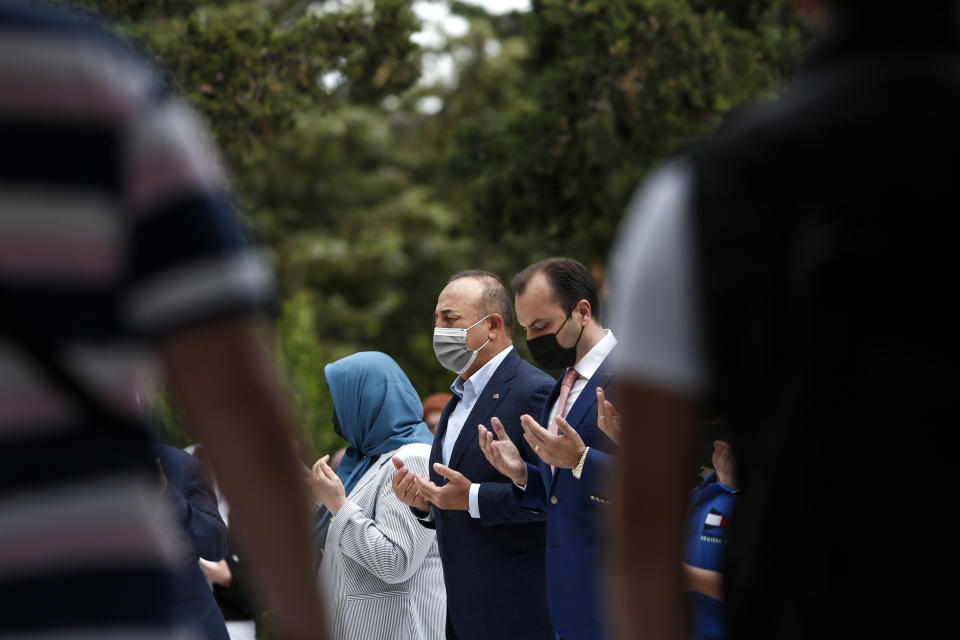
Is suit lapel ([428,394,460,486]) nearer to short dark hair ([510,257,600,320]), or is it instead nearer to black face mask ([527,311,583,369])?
black face mask ([527,311,583,369])

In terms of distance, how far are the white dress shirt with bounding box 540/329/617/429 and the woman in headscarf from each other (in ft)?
3.38

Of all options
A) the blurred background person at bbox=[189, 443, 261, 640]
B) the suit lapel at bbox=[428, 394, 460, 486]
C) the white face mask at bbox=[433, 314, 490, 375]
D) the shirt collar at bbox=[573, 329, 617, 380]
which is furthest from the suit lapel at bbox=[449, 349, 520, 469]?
the blurred background person at bbox=[189, 443, 261, 640]

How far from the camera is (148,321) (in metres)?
1.41

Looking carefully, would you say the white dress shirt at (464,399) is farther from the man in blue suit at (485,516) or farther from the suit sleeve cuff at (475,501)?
the suit sleeve cuff at (475,501)

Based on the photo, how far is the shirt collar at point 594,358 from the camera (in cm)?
541

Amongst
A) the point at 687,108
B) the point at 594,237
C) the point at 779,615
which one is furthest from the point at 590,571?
the point at 594,237

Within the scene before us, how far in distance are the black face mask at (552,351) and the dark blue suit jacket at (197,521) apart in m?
1.62

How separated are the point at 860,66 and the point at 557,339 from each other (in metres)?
4.37

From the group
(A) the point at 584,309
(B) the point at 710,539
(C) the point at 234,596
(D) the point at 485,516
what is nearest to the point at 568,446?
(B) the point at 710,539

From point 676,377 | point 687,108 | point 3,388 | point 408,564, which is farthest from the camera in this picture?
point 687,108

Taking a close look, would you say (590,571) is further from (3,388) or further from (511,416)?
(3,388)

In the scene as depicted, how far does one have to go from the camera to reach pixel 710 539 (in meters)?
4.49

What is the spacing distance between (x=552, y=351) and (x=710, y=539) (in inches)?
62.4

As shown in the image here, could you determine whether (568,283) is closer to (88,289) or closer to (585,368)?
(585,368)
